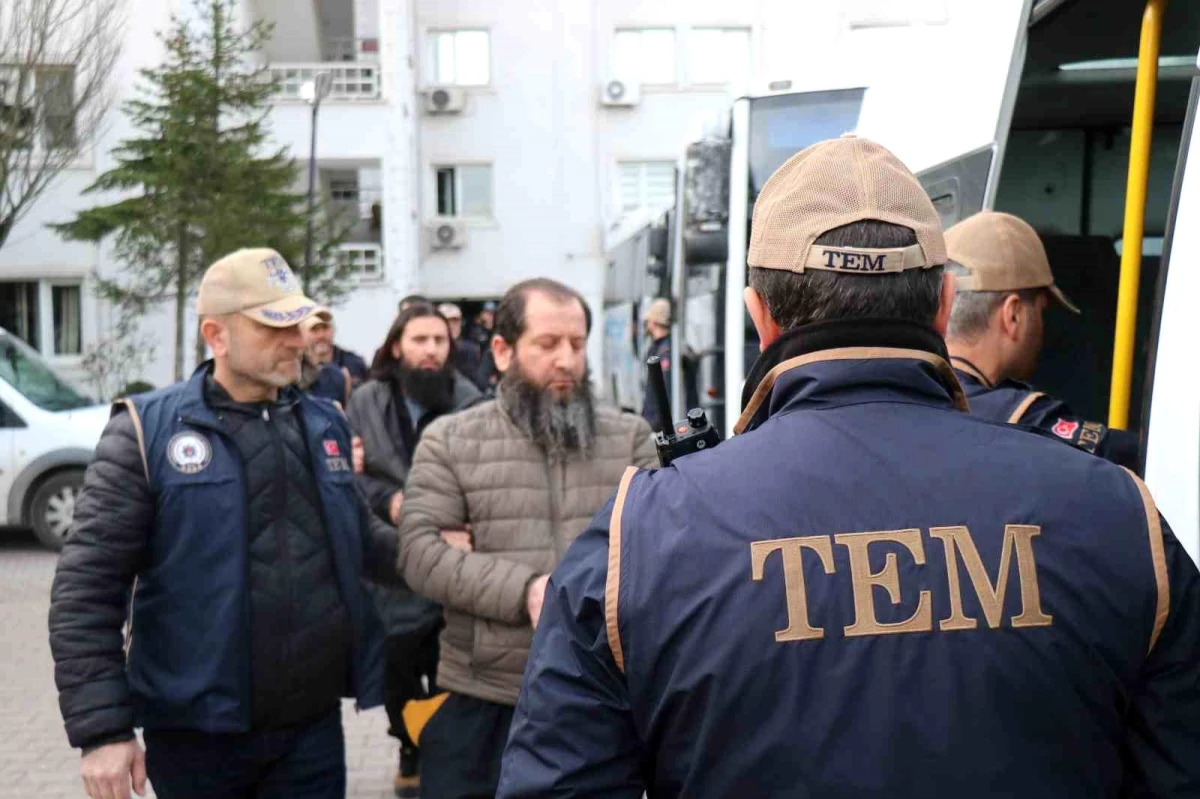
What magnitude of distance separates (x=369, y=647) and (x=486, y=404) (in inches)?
28.6

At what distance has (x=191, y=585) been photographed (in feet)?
11.1

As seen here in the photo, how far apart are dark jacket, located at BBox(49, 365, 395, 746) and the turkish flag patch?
179 cm

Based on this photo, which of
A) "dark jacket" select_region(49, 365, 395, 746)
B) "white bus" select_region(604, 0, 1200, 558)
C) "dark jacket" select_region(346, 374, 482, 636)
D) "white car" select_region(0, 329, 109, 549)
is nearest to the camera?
"white bus" select_region(604, 0, 1200, 558)

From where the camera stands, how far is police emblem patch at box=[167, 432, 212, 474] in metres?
3.39

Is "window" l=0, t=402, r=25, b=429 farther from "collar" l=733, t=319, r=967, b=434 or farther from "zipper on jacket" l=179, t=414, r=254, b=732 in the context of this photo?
"collar" l=733, t=319, r=967, b=434

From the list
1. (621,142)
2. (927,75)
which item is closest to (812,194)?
(927,75)

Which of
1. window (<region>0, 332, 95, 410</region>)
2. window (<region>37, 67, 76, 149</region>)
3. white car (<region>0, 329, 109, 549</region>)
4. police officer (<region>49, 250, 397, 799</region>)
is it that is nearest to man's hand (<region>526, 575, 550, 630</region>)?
police officer (<region>49, 250, 397, 799</region>)

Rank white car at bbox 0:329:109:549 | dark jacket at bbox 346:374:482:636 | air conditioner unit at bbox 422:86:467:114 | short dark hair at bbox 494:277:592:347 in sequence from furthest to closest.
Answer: air conditioner unit at bbox 422:86:467:114 → white car at bbox 0:329:109:549 → dark jacket at bbox 346:374:482:636 → short dark hair at bbox 494:277:592:347

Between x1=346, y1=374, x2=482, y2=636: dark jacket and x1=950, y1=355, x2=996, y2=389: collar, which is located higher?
x1=950, y1=355, x2=996, y2=389: collar

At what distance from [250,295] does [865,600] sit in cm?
237

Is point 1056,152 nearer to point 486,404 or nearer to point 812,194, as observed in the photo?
point 486,404

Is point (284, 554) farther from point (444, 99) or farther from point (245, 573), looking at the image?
point (444, 99)

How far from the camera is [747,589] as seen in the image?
1611mm

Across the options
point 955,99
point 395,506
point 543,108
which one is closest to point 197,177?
point 543,108
